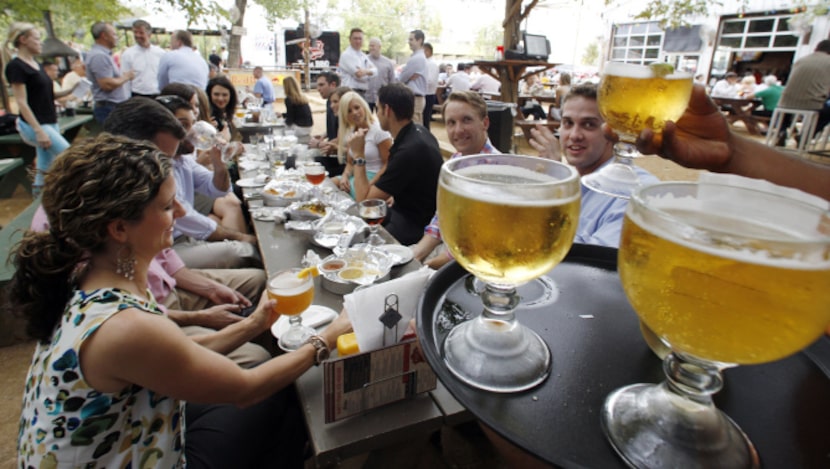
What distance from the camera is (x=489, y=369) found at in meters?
0.59

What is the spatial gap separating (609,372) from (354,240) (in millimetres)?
1932

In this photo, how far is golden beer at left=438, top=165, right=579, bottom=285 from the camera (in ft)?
1.69

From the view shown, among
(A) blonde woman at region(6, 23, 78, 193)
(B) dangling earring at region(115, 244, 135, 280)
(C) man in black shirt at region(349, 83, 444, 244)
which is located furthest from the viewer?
(A) blonde woman at region(6, 23, 78, 193)

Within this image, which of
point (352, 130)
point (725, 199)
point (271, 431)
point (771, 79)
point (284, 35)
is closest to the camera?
point (725, 199)

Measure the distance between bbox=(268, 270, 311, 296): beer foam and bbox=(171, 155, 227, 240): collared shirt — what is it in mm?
1590

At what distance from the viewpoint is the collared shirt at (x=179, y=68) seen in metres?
6.54

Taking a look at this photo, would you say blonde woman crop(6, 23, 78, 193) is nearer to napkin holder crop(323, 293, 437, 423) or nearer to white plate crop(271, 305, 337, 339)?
white plate crop(271, 305, 337, 339)

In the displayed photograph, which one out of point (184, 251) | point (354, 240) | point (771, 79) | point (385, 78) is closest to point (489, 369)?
point (354, 240)

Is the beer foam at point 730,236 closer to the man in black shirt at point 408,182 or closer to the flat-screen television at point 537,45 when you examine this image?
the man in black shirt at point 408,182

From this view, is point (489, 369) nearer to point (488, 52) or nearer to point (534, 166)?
point (534, 166)

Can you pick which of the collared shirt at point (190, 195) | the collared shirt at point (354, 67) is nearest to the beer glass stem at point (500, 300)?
the collared shirt at point (190, 195)

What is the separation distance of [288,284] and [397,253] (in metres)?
0.74

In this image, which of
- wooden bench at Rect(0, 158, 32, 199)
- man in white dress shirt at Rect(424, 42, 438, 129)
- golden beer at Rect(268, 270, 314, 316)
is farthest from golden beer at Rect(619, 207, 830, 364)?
man in white dress shirt at Rect(424, 42, 438, 129)

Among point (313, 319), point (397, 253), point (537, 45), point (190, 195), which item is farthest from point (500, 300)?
point (537, 45)
